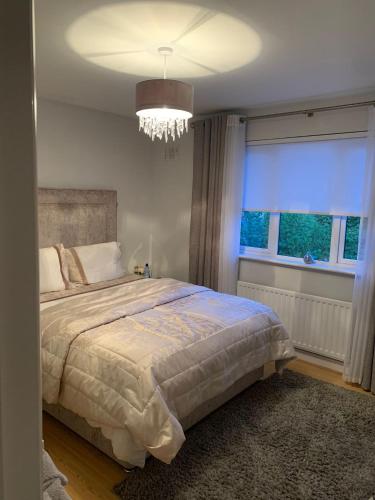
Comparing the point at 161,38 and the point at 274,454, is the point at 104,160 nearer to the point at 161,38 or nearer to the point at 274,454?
the point at 161,38

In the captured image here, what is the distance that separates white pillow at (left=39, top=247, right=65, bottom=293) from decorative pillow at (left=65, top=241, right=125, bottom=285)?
0.66ft

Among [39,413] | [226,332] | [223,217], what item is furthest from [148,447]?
[223,217]

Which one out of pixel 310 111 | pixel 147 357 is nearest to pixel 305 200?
pixel 310 111

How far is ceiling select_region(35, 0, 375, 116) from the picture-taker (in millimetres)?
1760

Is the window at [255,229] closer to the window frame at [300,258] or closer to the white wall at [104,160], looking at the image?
the window frame at [300,258]

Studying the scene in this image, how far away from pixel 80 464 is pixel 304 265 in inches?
96.0

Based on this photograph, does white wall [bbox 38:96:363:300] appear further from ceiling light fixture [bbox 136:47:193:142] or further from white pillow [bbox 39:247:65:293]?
ceiling light fixture [bbox 136:47:193:142]

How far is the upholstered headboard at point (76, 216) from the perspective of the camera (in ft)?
11.5

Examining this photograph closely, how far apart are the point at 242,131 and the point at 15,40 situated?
11.5ft

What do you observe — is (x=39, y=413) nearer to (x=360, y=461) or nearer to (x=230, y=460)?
(x=230, y=460)

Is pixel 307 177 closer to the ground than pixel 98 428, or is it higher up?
higher up

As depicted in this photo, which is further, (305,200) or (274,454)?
(305,200)

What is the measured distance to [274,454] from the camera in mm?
2162

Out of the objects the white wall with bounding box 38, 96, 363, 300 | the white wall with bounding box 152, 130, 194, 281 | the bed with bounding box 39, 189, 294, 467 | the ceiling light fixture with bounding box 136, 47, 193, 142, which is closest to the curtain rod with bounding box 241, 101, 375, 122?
the white wall with bounding box 38, 96, 363, 300
